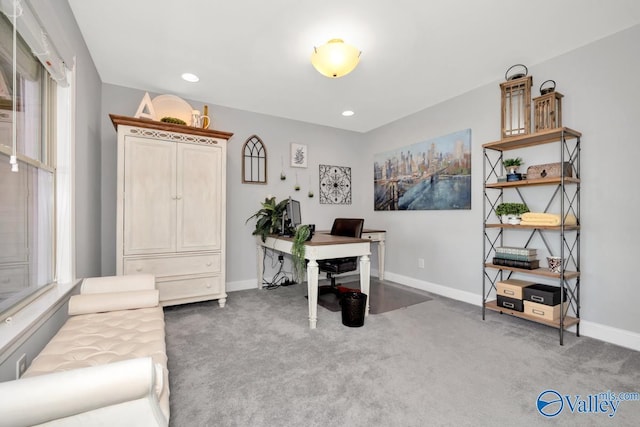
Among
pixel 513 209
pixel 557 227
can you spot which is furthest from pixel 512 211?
pixel 557 227

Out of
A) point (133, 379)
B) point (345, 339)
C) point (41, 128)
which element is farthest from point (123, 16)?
point (345, 339)

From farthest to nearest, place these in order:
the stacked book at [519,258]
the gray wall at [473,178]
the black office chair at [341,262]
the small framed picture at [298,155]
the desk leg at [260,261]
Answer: the small framed picture at [298,155] → the desk leg at [260,261] → the black office chair at [341,262] → the stacked book at [519,258] → the gray wall at [473,178]

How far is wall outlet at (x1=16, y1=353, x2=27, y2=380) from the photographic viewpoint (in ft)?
3.92

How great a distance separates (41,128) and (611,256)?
4.14 m

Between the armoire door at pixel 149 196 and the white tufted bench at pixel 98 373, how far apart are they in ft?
3.15

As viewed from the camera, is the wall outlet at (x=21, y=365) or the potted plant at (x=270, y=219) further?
the potted plant at (x=270, y=219)

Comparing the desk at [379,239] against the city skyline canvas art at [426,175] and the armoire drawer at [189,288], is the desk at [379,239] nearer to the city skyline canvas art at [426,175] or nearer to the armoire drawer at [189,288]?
the city skyline canvas art at [426,175]

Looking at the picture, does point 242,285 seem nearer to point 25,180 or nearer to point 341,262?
point 341,262

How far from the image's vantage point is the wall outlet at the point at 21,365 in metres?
1.20

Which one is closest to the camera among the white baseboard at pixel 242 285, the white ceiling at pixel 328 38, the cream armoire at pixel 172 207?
the white ceiling at pixel 328 38

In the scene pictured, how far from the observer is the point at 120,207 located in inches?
109

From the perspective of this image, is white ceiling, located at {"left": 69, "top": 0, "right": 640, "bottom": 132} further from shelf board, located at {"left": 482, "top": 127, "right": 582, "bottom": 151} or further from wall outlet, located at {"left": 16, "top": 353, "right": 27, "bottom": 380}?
wall outlet, located at {"left": 16, "top": 353, "right": 27, "bottom": 380}

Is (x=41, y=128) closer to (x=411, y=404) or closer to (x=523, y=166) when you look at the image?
(x=411, y=404)

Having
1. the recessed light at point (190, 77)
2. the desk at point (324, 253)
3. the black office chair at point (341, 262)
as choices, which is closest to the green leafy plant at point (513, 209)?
the desk at point (324, 253)
